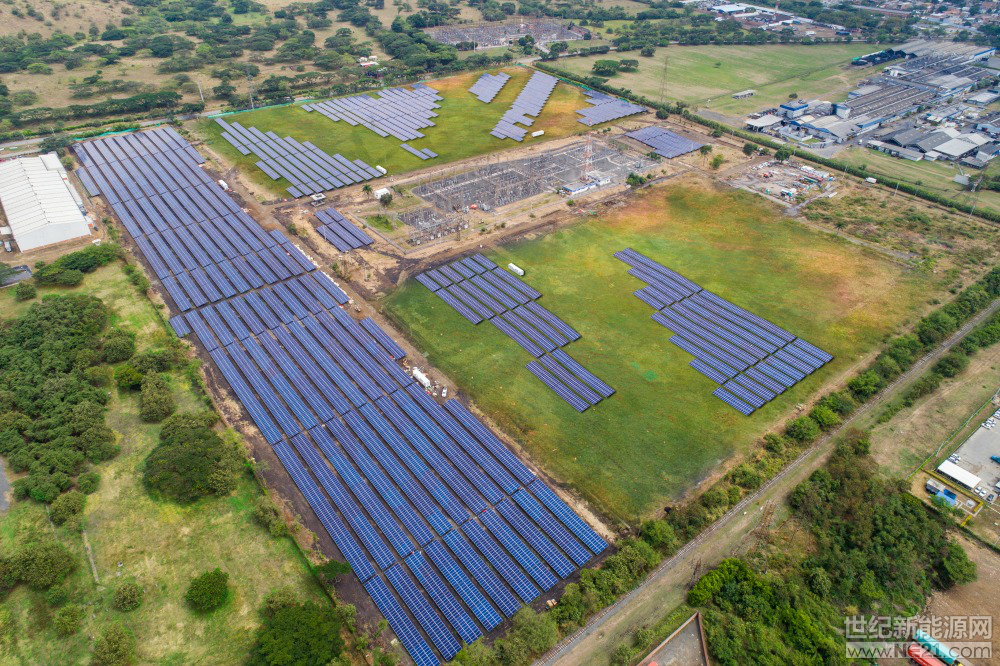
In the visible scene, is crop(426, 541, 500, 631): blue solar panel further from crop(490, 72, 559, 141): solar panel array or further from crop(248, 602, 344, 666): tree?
crop(490, 72, 559, 141): solar panel array

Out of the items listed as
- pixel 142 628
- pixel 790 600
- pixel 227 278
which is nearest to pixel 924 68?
pixel 790 600

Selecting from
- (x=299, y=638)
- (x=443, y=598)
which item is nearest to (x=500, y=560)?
(x=443, y=598)

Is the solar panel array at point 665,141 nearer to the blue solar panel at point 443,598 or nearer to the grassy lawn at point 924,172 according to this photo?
the grassy lawn at point 924,172

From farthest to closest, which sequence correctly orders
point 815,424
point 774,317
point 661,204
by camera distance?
point 661,204 < point 774,317 < point 815,424

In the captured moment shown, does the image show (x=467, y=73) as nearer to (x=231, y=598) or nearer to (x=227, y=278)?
(x=227, y=278)

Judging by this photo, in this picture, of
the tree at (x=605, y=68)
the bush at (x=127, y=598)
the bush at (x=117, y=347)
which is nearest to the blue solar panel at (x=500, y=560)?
the bush at (x=127, y=598)

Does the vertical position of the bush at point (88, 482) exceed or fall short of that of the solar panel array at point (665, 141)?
it falls short

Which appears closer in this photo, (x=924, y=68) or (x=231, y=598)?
(x=231, y=598)
